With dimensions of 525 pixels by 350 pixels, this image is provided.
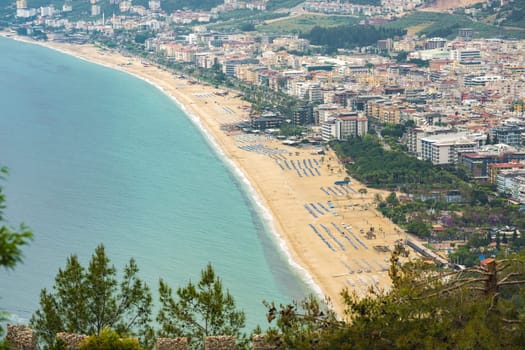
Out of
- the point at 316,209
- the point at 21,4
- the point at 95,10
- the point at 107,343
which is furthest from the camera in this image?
the point at 21,4

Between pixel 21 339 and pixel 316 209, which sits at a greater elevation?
pixel 21 339

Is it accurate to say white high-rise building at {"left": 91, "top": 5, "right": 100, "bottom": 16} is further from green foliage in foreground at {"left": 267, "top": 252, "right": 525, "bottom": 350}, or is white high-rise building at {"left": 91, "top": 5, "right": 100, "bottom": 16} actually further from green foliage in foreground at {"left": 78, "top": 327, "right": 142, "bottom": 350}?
green foliage in foreground at {"left": 78, "top": 327, "right": 142, "bottom": 350}

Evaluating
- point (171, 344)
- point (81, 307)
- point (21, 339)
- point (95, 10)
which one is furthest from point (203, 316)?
point (95, 10)

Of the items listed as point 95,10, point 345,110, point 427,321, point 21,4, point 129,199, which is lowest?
point 129,199

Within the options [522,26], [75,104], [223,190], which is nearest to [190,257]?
[223,190]

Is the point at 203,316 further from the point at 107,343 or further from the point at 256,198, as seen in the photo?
the point at 256,198

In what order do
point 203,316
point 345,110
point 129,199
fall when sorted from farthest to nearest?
point 345,110 < point 129,199 < point 203,316
